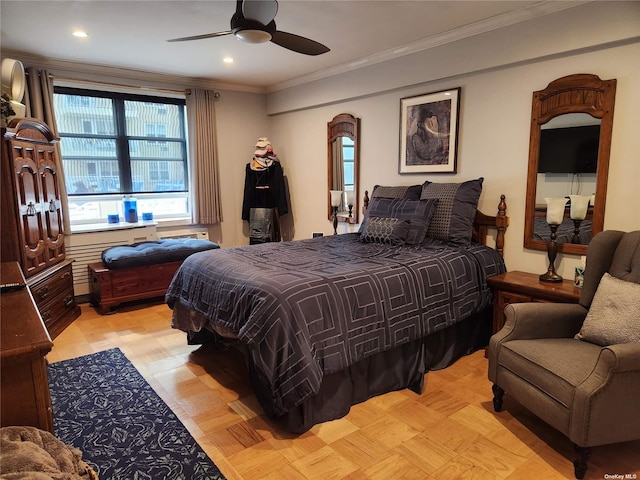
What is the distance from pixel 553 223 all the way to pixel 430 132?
1427 mm

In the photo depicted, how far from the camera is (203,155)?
204 inches

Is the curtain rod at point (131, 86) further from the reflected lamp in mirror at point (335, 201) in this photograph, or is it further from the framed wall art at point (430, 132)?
the framed wall art at point (430, 132)

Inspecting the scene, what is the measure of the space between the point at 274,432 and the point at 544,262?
2365mm

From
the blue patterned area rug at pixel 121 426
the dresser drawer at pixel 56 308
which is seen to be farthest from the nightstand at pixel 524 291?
the dresser drawer at pixel 56 308

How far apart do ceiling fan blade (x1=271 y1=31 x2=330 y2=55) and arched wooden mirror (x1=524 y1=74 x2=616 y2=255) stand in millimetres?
1682

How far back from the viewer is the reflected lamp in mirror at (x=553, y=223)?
283 centimetres

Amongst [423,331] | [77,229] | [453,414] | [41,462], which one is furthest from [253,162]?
[41,462]

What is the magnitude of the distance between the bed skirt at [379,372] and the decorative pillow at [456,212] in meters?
0.66

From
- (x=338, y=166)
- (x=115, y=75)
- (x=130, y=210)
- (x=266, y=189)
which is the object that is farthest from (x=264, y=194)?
(x=115, y=75)

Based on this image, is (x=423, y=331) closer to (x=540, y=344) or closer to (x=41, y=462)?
(x=540, y=344)

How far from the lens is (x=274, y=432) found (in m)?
2.24

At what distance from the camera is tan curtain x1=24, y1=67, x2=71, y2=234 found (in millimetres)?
3982

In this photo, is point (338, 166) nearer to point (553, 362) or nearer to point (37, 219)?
point (37, 219)

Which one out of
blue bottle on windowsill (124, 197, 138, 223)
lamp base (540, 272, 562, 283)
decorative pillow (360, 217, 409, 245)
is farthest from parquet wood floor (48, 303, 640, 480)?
blue bottle on windowsill (124, 197, 138, 223)
